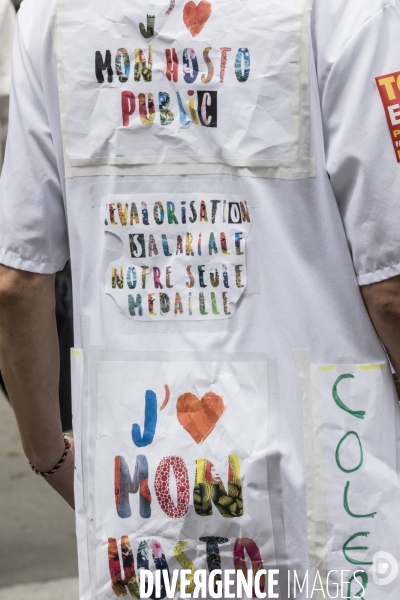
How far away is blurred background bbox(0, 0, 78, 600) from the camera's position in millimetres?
3176

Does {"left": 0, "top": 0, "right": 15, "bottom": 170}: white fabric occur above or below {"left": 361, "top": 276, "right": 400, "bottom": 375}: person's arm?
above

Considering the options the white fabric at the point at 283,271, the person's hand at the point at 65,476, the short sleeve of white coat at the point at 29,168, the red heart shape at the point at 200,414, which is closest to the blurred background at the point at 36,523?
the person's hand at the point at 65,476

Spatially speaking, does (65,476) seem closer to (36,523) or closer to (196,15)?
(196,15)

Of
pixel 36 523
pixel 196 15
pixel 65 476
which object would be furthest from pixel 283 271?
pixel 36 523

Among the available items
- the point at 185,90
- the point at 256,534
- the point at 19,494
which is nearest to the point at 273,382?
the point at 256,534

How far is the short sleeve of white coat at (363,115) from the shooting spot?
4.00ft

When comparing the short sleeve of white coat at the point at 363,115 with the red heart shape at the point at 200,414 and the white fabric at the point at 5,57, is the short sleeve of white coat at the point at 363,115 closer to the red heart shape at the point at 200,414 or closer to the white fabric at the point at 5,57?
the red heart shape at the point at 200,414

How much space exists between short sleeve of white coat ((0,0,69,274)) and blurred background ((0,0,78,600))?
162cm

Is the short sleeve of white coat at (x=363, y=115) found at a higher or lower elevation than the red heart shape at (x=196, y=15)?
lower

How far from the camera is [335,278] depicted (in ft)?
4.26

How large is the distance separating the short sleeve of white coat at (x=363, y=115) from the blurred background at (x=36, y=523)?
196 centimetres

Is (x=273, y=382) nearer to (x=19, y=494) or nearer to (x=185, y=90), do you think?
(x=185, y=90)

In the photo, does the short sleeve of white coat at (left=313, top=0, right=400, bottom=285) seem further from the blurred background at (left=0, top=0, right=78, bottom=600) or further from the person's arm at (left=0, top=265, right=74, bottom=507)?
the blurred background at (left=0, top=0, right=78, bottom=600)

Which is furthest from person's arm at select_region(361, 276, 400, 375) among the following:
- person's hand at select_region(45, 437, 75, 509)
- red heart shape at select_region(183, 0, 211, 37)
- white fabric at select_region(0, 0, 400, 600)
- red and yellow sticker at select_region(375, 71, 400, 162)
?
person's hand at select_region(45, 437, 75, 509)
